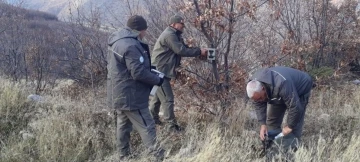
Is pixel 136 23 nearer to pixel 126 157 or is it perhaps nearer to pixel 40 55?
pixel 126 157

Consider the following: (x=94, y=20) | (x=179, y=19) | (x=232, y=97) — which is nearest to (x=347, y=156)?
(x=232, y=97)

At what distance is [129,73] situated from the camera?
4.69 m

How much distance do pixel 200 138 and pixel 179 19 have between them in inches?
67.9

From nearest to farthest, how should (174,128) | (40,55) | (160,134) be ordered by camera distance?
(160,134)
(174,128)
(40,55)

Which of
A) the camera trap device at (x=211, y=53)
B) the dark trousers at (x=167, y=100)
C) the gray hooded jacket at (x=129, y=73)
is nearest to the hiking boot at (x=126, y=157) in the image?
the gray hooded jacket at (x=129, y=73)

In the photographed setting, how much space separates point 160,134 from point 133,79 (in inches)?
43.9

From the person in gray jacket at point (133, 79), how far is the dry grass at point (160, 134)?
14.7 inches

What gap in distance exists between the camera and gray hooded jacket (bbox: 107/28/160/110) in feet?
15.0

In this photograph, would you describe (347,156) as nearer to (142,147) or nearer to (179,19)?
(142,147)

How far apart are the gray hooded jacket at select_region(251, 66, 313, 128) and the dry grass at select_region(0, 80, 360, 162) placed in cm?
40

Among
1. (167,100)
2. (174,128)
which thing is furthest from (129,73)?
(174,128)

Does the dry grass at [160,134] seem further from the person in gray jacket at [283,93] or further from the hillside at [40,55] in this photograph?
the hillside at [40,55]

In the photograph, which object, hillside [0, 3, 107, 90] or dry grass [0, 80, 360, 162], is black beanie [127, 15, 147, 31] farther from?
hillside [0, 3, 107, 90]

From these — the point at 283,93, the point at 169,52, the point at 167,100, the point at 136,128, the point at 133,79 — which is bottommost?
the point at 136,128
